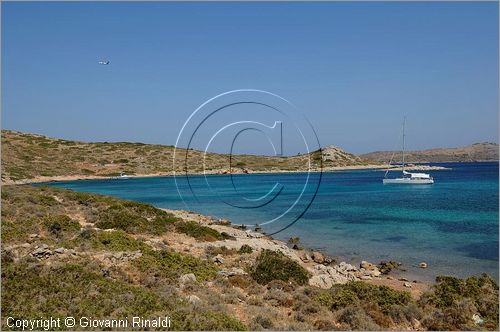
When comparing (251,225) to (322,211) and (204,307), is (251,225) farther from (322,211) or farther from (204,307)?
(204,307)

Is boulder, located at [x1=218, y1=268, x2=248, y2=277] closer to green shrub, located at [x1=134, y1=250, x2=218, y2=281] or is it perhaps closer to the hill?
the hill

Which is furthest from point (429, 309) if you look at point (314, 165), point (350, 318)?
point (314, 165)

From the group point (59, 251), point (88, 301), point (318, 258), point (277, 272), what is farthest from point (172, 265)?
point (318, 258)

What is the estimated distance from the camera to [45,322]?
10.4 metres

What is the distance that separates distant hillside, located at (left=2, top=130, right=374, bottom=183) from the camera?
125 meters

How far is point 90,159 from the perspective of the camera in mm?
150750

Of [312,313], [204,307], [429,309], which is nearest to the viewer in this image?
[204,307]

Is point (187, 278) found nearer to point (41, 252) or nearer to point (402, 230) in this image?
point (41, 252)

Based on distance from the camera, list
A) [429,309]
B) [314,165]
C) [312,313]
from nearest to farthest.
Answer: [312,313] → [429,309] → [314,165]

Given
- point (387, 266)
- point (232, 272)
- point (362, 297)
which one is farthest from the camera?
point (387, 266)

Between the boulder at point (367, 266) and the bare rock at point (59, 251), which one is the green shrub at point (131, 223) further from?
the boulder at point (367, 266)

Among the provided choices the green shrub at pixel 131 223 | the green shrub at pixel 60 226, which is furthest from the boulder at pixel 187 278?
the green shrub at pixel 131 223

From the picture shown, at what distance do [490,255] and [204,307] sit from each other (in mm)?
24451

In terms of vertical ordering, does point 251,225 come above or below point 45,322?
below
